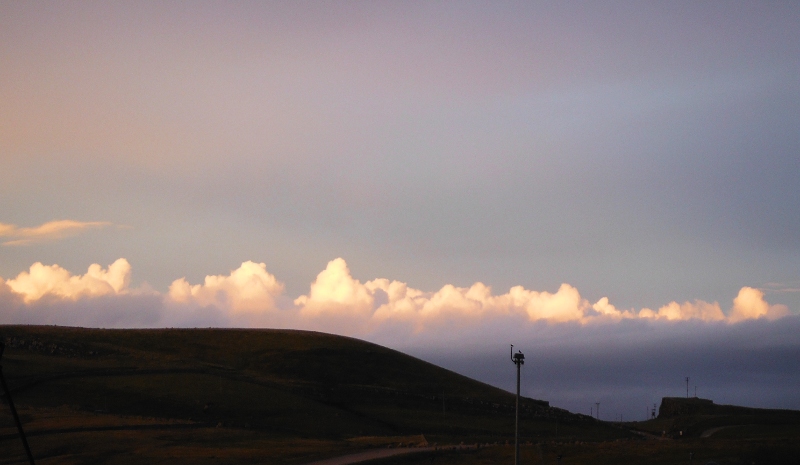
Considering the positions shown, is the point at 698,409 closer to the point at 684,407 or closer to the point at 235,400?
the point at 684,407

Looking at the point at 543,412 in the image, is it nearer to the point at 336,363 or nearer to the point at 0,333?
the point at 336,363

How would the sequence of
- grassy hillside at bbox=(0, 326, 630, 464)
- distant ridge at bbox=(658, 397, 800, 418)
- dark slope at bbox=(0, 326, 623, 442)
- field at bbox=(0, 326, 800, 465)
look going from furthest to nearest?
distant ridge at bbox=(658, 397, 800, 418) < dark slope at bbox=(0, 326, 623, 442) < grassy hillside at bbox=(0, 326, 630, 464) < field at bbox=(0, 326, 800, 465)

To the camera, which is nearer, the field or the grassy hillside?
the field

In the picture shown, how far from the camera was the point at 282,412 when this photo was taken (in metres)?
95.8

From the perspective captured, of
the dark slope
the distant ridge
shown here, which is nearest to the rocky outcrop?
the distant ridge

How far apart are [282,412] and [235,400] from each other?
6.62 m

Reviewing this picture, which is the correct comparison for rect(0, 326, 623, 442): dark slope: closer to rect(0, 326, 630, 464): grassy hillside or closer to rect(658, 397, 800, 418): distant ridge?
rect(0, 326, 630, 464): grassy hillside

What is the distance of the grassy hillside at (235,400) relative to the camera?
220 ft

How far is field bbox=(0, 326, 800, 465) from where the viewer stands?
63500 millimetres

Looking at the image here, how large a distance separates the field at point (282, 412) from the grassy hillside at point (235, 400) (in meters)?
0.26

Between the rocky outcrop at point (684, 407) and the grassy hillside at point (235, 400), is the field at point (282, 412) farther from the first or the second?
the rocky outcrop at point (684, 407)

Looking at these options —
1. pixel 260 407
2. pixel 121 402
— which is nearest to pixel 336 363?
pixel 260 407

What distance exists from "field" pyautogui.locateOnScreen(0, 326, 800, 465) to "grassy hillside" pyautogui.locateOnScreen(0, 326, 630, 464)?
0.86ft

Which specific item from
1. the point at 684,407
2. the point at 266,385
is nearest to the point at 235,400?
the point at 266,385
